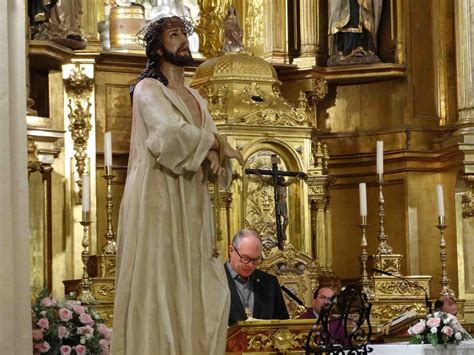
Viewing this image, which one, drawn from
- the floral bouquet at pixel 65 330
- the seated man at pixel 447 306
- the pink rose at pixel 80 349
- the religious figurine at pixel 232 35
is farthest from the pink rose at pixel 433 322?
the religious figurine at pixel 232 35

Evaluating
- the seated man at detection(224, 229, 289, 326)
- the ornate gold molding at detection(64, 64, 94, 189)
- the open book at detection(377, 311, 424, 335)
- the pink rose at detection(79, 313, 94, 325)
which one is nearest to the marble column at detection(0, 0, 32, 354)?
the pink rose at detection(79, 313, 94, 325)

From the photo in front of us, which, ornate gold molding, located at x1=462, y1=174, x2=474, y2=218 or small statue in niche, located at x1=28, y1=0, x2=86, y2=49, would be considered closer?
small statue in niche, located at x1=28, y1=0, x2=86, y2=49

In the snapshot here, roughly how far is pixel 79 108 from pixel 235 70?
4.66 feet

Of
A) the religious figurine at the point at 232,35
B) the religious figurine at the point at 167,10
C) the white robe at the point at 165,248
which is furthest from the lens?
the religious figurine at the point at 167,10

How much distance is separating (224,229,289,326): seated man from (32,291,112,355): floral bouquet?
207 centimetres

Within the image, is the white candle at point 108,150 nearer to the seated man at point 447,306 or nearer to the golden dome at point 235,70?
the golden dome at point 235,70

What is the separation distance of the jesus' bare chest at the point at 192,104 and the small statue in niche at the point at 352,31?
7.60 meters

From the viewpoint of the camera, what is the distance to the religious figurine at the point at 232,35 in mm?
12906

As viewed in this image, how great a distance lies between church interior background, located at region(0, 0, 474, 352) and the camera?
38.8ft

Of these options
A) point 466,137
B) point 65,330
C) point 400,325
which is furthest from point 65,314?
point 466,137

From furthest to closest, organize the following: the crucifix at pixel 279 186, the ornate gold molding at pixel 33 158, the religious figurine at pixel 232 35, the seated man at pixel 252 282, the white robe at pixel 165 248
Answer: the religious figurine at pixel 232 35, the crucifix at pixel 279 186, the ornate gold molding at pixel 33 158, the seated man at pixel 252 282, the white robe at pixel 165 248

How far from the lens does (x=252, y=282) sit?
8789mm

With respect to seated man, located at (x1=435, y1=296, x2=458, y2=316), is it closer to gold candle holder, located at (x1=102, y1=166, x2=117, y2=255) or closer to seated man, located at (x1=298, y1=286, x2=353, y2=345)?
seated man, located at (x1=298, y1=286, x2=353, y2=345)

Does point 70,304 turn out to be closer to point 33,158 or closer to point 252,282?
point 252,282
